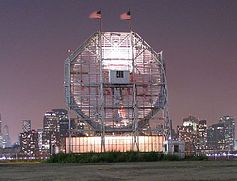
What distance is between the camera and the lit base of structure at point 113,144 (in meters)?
86.3

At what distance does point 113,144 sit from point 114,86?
977 centimetres

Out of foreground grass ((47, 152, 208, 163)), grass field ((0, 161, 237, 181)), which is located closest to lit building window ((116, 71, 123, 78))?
foreground grass ((47, 152, 208, 163))

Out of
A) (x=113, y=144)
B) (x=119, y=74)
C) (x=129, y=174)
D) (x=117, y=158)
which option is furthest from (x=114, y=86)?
(x=129, y=174)

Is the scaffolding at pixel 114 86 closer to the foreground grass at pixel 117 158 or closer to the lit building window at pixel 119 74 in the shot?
the lit building window at pixel 119 74

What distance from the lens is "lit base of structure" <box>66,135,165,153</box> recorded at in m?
86.3

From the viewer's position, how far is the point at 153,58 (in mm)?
86875

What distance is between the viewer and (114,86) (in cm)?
8388

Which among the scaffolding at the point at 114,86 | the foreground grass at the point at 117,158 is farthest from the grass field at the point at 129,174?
the scaffolding at the point at 114,86

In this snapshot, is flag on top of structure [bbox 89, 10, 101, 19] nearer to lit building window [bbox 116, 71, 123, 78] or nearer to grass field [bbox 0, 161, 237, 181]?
lit building window [bbox 116, 71, 123, 78]

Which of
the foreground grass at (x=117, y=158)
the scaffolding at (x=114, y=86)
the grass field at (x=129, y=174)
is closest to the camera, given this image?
the grass field at (x=129, y=174)

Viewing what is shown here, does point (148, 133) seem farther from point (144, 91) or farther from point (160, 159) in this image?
point (160, 159)

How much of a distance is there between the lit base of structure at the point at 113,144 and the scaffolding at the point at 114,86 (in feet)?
4.83

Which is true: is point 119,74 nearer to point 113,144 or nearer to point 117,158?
point 113,144

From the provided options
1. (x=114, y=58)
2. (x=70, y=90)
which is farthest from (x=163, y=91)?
(x=70, y=90)
